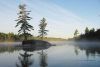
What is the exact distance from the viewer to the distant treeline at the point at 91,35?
144587 millimetres

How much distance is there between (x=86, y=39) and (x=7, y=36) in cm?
6264

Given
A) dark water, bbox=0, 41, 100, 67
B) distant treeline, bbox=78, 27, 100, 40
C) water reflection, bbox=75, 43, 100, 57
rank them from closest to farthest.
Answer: dark water, bbox=0, 41, 100, 67 < water reflection, bbox=75, 43, 100, 57 < distant treeline, bbox=78, 27, 100, 40

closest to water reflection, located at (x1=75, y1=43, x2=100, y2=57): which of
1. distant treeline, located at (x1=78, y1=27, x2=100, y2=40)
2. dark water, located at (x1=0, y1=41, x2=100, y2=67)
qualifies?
dark water, located at (x1=0, y1=41, x2=100, y2=67)

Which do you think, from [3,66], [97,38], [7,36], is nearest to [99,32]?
[97,38]

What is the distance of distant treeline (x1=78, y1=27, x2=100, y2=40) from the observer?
144587 mm

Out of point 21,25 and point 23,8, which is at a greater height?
point 23,8

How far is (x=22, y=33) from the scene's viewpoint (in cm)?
6066

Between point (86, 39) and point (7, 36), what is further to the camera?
point (86, 39)

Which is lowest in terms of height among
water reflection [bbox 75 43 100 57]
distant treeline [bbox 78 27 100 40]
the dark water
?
the dark water

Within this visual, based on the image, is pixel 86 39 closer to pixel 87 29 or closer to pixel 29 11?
pixel 87 29

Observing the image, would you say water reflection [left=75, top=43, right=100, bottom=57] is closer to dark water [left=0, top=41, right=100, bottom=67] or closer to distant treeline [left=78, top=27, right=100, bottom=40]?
dark water [left=0, top=41, right=100, bottom=67]

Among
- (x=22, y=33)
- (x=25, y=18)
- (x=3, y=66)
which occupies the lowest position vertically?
(x=3, y=66)

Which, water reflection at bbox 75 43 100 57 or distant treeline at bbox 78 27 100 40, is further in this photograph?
distant treeline at bbox 78 27 100 40

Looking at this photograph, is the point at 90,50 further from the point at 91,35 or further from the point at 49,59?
the point at 91,35
